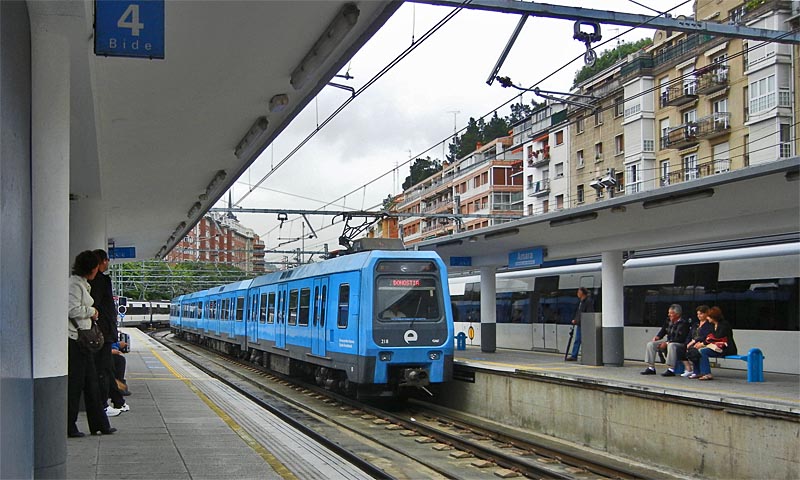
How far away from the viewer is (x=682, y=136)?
36.9 metres

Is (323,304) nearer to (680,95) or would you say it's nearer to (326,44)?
(326,44)

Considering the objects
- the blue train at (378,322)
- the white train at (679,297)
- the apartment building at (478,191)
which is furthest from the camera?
the apartment building at (478,191)

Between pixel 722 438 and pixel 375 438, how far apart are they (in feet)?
17.4

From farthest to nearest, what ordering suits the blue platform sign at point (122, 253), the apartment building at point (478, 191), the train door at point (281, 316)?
the apartment building at point (478, 191) < the blue platform sign at point (122, 253) < the train door at point (281, 316)

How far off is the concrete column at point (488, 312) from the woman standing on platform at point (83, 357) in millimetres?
14388

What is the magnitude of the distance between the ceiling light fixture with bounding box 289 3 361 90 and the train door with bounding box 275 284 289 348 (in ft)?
41.6

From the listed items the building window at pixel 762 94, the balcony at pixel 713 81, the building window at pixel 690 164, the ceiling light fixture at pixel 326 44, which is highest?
the balcony at pixel 713 81

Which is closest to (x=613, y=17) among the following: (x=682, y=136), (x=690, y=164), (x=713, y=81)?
(x=713, y=81)

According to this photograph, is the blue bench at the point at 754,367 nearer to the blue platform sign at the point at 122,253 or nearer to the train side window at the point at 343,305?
the train side window at the point at 343,305

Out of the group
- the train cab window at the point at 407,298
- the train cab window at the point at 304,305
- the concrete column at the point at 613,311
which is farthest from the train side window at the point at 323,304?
the concrete column at the point at 613,311

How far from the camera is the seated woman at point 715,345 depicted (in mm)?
13344

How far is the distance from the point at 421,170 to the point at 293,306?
69940 mm

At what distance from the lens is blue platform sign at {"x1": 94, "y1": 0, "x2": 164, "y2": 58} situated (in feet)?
18.6

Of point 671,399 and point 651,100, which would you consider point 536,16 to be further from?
point 651,100
